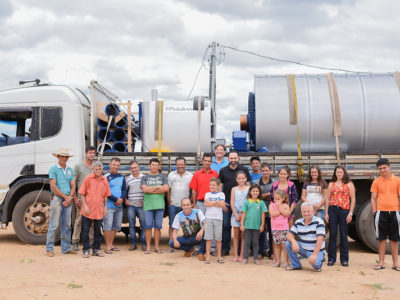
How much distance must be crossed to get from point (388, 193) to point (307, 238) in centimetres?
145

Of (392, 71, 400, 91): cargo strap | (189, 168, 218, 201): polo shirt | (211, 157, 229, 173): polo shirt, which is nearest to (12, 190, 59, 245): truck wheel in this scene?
(189, 168, 218, 201): polo shirt

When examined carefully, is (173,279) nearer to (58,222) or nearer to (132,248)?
(132,248)

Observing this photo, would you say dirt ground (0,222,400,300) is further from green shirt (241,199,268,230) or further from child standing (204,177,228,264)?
green shirt (241,199,268,230)

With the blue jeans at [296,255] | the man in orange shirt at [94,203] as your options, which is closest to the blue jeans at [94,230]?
the man in orange shirt at [94,203]

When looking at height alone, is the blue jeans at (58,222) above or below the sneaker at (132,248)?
above

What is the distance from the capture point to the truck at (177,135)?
896 cm

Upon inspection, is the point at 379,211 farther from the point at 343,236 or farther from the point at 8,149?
the point at 8,149

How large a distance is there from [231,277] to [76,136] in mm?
4342

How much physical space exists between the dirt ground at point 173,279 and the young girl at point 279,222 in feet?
1.11

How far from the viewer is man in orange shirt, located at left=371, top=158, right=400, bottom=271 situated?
7.29 meters

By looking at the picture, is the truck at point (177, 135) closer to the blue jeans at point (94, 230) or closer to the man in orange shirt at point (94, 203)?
the man in orange shirt at point (94, 203)

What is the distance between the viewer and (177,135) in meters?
9.25

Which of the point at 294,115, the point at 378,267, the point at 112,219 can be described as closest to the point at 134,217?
the point at 112,219

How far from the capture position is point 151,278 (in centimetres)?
651
